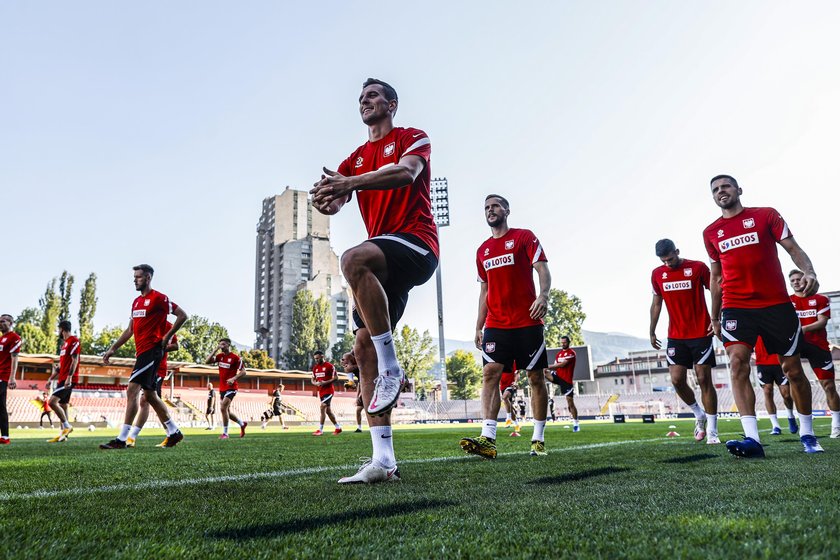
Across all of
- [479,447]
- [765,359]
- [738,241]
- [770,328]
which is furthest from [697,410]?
[479,447]

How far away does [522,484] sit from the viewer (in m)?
3.18

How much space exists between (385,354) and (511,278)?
3.34 m

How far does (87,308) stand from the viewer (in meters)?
63.9

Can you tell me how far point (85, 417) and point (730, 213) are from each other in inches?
1529

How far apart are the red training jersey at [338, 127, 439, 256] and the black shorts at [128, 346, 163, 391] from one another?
18.7 feet

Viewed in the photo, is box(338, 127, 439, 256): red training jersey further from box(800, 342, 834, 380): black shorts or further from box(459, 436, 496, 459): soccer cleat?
box(800, 342, 834, 380): black shorts

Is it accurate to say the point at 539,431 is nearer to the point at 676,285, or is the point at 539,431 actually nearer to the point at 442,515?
the point at 676,285

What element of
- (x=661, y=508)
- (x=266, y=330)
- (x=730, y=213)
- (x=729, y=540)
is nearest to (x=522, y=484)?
(x=661, y=508)

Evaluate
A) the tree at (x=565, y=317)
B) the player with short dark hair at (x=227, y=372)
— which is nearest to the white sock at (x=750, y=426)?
the player with short dark hair at (x=227, y=372)

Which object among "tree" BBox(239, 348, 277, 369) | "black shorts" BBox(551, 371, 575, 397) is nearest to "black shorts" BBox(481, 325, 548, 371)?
"black shorts" BBox(551, 371, 575, 397)

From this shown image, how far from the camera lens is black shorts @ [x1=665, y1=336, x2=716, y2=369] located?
25.1 ft

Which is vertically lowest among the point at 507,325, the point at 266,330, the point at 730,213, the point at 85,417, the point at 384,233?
the point at 85,417

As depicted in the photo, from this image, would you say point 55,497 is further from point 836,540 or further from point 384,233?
point 836,540

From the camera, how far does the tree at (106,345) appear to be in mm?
63766
